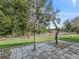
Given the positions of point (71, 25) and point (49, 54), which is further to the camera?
point (71, 25)

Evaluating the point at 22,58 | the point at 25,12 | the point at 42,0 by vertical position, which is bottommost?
the point at 22,58

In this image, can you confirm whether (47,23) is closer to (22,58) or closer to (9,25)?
(9,25)

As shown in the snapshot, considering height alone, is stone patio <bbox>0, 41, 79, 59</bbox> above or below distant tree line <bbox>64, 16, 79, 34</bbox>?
below

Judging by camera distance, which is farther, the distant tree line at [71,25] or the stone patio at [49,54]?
the distant tree line at [71,25]

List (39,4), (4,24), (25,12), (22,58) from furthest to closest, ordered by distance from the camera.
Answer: (39,4)
(25,12)
(4,24)
(22,58)

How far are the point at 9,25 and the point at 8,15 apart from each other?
1.42m

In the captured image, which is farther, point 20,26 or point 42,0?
point 42,0

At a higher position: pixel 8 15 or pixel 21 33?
pixel 8 15

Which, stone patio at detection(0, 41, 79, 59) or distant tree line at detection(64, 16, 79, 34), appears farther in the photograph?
distant tree line at detection(64, 16, 79, 34)

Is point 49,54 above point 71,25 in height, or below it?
below

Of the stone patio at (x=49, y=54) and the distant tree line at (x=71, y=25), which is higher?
the distant tree line at (x=71, y=25)

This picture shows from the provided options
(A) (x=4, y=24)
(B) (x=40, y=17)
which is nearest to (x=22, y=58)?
(A) (x=4, y=24)

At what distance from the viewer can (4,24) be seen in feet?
68.5

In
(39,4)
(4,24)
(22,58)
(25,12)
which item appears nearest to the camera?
(22,58)
